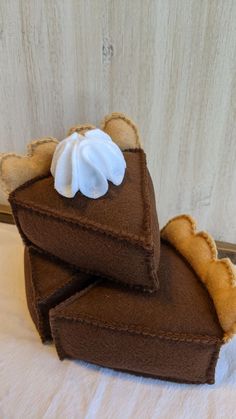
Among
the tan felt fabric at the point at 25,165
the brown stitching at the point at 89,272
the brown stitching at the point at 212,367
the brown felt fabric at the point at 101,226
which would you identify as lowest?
the brown stitching at the point at 212,367

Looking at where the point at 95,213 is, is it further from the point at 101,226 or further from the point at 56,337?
the point at 56,337

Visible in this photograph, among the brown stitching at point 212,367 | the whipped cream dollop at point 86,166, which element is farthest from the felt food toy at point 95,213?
the brown stitching at point 212,367

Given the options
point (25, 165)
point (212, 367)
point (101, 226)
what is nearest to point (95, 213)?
point (101, 226)

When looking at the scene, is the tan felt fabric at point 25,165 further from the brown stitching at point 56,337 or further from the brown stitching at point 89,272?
the brown stitching at point 56,337

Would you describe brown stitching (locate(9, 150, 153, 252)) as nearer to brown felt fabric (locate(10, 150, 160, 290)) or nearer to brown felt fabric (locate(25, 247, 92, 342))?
brown felt fabric (locate(10, 150, 160, 290))

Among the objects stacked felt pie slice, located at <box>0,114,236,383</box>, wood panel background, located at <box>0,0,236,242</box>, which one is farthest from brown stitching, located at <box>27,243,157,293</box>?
wood panel background, located at <box>0,0,236,242</box>

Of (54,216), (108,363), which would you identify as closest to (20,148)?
(54,216)

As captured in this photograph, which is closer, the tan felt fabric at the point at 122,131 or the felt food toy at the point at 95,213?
the felt food toy at the point at 95,213
